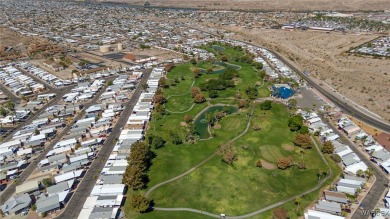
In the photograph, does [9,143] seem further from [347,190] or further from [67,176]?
[347,190]

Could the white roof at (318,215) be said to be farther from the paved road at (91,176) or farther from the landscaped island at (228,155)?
the paved road at (91,176)

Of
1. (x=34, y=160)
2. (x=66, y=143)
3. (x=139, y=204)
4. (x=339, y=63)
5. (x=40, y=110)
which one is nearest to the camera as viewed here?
(x=139, y=204)

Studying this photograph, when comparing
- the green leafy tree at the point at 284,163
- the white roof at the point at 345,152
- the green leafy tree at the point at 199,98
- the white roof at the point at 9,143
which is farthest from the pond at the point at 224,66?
the white roof at the point at 9,143

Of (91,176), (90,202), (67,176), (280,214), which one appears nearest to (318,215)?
(280,214)

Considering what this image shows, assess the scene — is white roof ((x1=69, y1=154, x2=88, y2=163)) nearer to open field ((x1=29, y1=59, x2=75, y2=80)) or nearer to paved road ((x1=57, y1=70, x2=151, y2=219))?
paved road ((x1=57, y1=70, x2=151, y2=219))

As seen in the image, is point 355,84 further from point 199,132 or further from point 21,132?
point 21,132

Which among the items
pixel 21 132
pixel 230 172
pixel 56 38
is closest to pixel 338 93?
pixel 230 172
